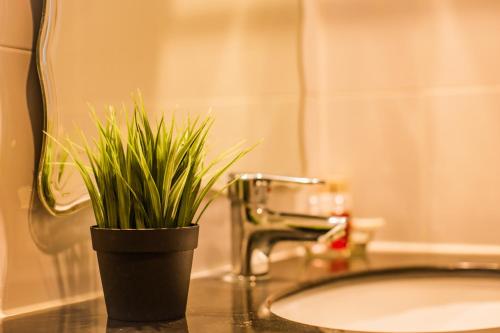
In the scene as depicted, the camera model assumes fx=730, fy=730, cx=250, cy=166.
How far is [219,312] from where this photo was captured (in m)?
0.87

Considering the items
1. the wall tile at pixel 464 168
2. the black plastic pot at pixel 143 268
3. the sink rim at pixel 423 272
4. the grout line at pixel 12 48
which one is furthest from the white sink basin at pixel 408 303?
the grout line at pixel 12 48

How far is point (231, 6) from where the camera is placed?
49.5 inches

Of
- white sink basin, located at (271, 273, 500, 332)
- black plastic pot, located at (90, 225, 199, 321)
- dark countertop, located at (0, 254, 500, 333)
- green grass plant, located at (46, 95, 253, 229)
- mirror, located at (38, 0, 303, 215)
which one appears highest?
mirror, located at (38, 0, 303, 215)

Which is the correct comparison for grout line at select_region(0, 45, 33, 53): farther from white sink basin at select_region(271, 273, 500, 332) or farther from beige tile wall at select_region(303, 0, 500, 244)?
beige tile wall at select_region(303, 0, 500, 244)

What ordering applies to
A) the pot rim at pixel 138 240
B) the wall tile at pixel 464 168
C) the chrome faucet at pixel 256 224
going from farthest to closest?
the wall tile at pixel 464 168
the chrome faucet at pixel 256 224
the pot rim at pixel 138 240

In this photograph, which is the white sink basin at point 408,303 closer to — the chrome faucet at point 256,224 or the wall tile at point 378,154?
the chrome faucet at point 256,224

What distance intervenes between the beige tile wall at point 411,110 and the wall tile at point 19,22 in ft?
2.55

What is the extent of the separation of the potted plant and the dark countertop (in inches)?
1.1

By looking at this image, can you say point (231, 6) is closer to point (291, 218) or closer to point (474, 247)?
point (291, 218)

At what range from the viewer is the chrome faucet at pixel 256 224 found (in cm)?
112

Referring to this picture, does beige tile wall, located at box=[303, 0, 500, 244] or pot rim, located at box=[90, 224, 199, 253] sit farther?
beige tile wall, located at box=[303, 0, 500, 244]

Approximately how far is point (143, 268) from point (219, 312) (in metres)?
0.15

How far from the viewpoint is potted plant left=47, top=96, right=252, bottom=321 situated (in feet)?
2.48

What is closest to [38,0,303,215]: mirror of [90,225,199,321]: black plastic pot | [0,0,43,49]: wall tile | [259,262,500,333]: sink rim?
[0,0,43,49]: wall tile
